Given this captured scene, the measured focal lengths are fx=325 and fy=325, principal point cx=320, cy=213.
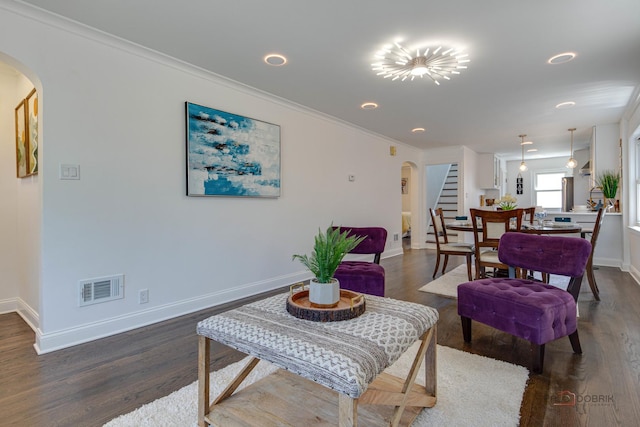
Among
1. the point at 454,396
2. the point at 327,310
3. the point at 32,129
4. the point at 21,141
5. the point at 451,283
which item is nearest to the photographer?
the point at 327,310

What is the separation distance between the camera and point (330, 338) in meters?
1.24

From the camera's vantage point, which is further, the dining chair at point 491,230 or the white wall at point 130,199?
the dining chair at point 491,230

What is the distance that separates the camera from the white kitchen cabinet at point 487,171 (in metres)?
8.06

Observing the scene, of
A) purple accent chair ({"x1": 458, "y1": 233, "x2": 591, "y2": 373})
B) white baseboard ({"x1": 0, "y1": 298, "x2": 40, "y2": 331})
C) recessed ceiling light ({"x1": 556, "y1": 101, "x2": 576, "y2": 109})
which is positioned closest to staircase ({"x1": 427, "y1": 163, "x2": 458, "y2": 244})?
recessed ceiling light ({"x1": 556, "y1": 101, "x2": 576, "y2": 109})

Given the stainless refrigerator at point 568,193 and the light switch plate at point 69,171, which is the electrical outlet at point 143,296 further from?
the stainless refrigerator at point 568,193

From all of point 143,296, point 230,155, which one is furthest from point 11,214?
point 230,155

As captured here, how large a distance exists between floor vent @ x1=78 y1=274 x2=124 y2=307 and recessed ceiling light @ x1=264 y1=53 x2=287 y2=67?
223cm

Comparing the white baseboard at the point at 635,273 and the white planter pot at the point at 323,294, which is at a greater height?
the white planter pot at the point at 323,294

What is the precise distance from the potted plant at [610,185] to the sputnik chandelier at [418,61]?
3.89m

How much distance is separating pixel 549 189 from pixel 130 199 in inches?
437

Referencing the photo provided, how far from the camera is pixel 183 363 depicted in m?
2.12

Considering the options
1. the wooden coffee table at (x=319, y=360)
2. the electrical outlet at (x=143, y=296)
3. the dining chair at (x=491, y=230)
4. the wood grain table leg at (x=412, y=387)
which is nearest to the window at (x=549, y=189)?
the dining chair at (x=491, y=230)

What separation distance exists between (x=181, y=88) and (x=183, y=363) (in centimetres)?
235

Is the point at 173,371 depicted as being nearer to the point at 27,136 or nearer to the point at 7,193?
the point at 27,136
